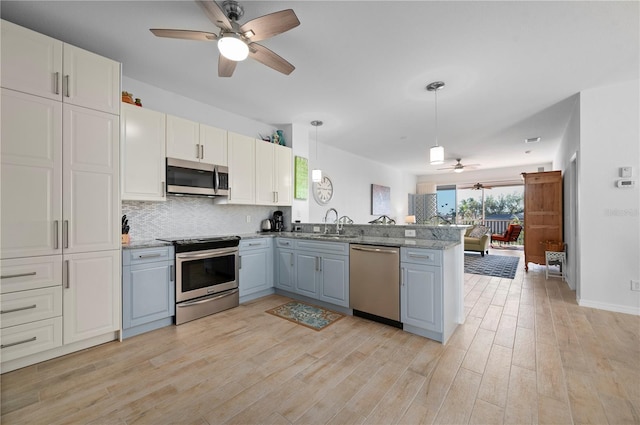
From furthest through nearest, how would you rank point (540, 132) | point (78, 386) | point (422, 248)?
point (540, 132) → point (422, 248) → point (78, 386)

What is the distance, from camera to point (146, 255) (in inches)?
103

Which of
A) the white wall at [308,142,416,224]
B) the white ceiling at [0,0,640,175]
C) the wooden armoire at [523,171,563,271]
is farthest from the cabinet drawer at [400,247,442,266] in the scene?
the wooden armoire at [523,171,563,271]

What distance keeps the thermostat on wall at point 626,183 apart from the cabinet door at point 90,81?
535cm

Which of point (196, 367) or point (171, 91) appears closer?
point (196, 367)

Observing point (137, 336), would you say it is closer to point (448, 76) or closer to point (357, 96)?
point (357, 96)

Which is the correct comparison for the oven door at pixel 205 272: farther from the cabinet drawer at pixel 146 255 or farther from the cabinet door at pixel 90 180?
the cabinet door at pixel 90 180

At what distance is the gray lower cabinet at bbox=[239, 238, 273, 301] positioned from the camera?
346 centimetres

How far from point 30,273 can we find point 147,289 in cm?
84

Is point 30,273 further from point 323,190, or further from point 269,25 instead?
point 323,190

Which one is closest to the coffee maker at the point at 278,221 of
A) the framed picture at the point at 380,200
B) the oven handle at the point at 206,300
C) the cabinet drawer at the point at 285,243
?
the cabinet drawer at the point at 285,243

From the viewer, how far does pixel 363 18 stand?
2.07m

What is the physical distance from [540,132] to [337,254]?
462 centimetres

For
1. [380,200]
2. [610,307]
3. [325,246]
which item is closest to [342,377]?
[325,246]

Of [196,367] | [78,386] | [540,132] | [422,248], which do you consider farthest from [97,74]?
[540,132]
